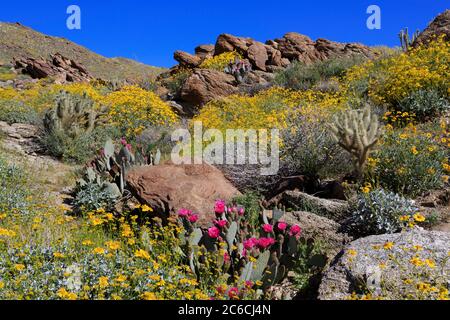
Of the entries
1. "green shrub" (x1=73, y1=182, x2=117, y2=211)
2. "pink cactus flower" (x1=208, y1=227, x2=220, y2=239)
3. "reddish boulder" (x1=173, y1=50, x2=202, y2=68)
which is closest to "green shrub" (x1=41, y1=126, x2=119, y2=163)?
"green shrub" (x1=73, y1=182, x2=117, y2=211)

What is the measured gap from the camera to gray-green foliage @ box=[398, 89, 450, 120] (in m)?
8.96

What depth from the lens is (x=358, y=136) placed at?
610 centimetres

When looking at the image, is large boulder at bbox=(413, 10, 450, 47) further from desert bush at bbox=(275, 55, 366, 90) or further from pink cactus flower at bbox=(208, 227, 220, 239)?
pink cactus flower at bbox=(208, 227, 220, 239)

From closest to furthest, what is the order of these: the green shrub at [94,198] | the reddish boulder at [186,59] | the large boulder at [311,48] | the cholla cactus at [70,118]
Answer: the green shrub at [94,198], the cholla cactus at [70,118], the large boulder at [311,48], the reddish boulder at [186,59]

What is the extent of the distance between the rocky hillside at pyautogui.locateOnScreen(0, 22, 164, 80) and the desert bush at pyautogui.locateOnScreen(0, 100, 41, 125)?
33079 millimetres

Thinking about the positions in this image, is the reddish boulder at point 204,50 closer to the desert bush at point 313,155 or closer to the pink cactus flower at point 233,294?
the desert bush at point 313,155

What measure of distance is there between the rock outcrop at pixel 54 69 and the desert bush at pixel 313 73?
35.8 feet

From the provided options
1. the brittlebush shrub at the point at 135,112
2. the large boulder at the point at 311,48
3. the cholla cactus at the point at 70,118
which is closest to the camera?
the cholla cactus at the point at 70,118

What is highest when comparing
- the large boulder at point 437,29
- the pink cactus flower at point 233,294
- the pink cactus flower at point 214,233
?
the large boulder at point 437,29

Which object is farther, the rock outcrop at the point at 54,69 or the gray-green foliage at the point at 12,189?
the rock outcrop at the point at 54,69

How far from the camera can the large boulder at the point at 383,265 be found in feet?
10.6

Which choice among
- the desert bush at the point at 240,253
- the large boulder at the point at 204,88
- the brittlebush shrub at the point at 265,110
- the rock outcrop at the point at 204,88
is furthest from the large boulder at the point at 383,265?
the large boulder at the point at 204,88

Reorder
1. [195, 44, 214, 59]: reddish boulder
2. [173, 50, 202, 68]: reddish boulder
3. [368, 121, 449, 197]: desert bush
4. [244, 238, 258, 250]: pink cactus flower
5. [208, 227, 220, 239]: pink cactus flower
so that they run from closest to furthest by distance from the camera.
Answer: [244, 238, 258, 250]: pink cactus flower, [208, 227, 220, 239]: pink cactus flower, [368, 121, 449, 197]: desert bush, [173, 50, 202, 68]: reddish boulder, [195, 44, 214, 59]: reddish boulder
